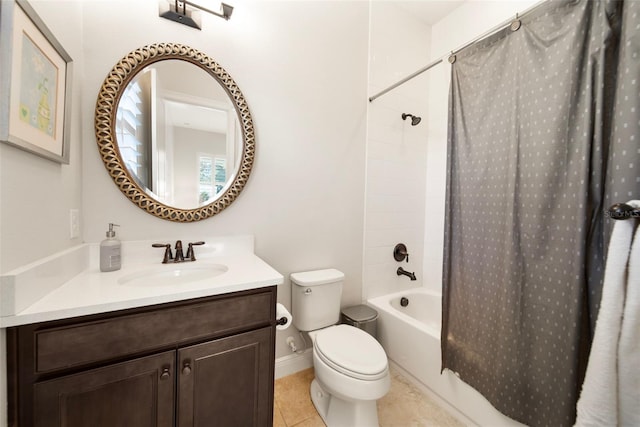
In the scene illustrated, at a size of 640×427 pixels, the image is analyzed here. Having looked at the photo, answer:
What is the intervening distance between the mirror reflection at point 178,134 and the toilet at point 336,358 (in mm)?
815

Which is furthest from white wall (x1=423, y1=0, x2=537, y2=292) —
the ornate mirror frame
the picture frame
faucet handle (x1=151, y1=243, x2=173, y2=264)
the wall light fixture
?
the picture frame

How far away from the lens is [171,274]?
1.18 meters

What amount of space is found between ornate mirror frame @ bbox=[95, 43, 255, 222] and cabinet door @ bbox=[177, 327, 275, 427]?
68 centimetres

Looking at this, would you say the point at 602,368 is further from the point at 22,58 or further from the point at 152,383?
the point at 22,58

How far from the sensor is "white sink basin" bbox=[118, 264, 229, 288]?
1097mm

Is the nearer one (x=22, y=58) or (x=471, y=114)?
(x=22, y=58)

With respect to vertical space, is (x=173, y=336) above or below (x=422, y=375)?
above

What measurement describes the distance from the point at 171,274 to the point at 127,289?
0.31 metres

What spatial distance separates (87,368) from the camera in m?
0.75

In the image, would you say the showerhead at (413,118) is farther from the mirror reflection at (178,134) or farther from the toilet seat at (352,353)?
the toilet seat at (352,353)

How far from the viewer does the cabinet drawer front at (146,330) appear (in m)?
0.71

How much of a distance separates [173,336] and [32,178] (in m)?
0.69

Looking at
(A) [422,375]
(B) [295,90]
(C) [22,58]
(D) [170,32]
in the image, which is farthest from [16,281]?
(A) [422,375]

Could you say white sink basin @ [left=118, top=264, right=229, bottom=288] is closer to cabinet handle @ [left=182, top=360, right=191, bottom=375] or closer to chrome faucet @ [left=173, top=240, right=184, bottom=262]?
chrome faucet @ [left=173, top=240, right=184, bottom=262]
